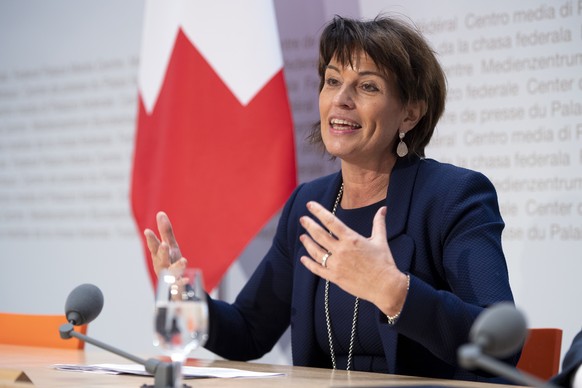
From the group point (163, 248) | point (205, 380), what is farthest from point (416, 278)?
point (163, 248)

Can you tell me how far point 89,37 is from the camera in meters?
5.01

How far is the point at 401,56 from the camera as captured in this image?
107 inches

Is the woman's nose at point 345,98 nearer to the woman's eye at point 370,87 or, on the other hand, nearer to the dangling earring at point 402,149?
the woman's eye at point 370,87

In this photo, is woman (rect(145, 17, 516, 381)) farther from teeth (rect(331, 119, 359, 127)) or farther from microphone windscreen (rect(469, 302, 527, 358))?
microphone windscreen (rect(469, 302, 527, 358))

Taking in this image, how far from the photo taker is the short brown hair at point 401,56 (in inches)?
107

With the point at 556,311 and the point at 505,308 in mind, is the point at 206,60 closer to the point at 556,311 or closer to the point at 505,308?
the point at 556,311

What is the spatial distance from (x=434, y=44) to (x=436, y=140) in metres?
0.40

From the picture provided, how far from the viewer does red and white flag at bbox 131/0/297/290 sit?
12.4 ft

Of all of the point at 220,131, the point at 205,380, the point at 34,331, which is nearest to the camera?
the point at 205,380

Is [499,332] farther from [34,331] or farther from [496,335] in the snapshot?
[34,331]

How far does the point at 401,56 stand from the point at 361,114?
21 centimetres

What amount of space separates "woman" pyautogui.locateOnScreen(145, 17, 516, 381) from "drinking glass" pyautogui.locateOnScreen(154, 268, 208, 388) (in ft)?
1.93

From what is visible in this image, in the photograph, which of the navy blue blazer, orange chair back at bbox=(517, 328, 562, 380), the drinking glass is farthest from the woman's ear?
the drinking glass

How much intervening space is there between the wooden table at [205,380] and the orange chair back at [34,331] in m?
0.29
